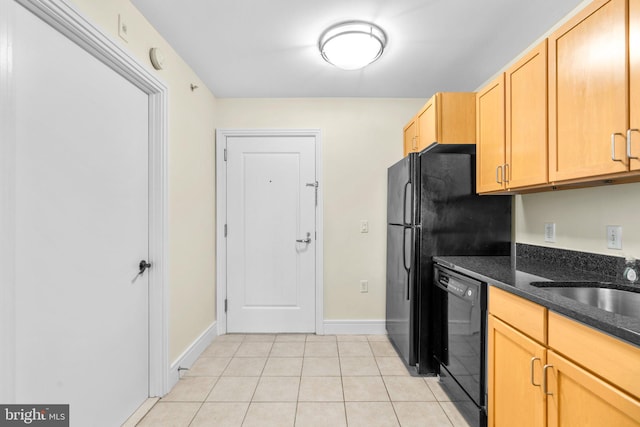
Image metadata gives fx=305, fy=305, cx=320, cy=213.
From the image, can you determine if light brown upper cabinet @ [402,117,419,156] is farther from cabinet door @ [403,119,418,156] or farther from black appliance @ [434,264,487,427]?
black appliance @ [434,264,487,427]

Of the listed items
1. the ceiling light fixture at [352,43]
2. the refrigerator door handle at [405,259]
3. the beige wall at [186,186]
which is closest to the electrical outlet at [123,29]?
the beige wall at [186,186]

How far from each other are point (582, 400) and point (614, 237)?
1009 mm

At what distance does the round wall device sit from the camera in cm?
198

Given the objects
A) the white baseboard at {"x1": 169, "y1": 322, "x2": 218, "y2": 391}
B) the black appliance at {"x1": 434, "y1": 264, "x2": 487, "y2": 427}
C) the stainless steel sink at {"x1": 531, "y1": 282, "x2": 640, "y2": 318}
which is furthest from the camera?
the white baseboard at {"x1": 169, "y1": 322, "x2": 218, "y2": 391}

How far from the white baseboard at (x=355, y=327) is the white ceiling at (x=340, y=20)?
236 centimetres

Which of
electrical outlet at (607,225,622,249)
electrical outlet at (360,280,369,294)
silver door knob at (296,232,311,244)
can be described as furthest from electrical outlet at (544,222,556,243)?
silver door knob at (296,232,311,244)

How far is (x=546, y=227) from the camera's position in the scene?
207 cm

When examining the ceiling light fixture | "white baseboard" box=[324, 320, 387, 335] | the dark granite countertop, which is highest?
the ceiling light fixture

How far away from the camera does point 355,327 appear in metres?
3.20

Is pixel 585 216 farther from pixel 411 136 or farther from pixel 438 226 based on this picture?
pixel 411 136

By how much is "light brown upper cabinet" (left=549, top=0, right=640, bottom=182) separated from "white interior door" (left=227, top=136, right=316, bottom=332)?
2118 mm

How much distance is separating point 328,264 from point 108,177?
2.11m

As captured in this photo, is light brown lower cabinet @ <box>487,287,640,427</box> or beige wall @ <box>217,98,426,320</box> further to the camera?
beige wall @ <box>217,98,426,320</box>

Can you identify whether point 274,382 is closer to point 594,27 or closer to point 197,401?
point 197,401
